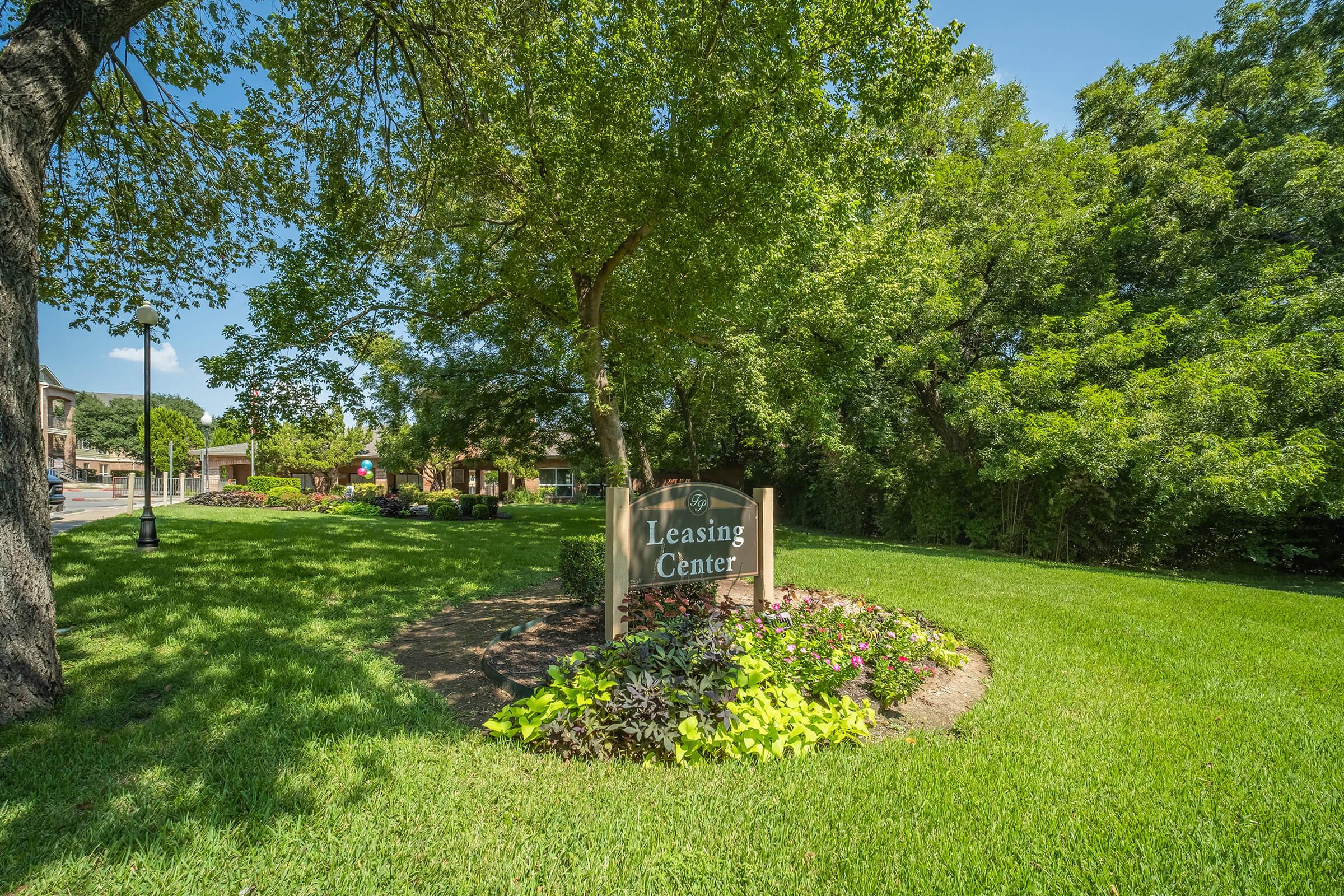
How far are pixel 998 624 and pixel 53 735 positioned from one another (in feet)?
24.3

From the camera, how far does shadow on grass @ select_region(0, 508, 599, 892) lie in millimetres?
2535

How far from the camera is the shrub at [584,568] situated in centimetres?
634

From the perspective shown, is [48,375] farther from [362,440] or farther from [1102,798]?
[1102,798]

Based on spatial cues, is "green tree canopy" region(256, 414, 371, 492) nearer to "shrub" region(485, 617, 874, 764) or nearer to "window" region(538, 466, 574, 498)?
"window" region(538, 466, 574, 498)

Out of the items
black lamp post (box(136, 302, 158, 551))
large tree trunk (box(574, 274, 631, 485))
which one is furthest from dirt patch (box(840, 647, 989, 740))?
black lamp post (box(136, 302, 158, 551))

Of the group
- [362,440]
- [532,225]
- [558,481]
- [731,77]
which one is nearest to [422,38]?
[532,225]

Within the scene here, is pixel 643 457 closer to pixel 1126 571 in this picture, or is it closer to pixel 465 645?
pixel 465 645

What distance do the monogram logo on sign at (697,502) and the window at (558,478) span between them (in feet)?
111

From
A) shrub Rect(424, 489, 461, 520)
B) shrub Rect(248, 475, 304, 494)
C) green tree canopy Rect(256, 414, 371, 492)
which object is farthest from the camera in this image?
green tree canopy Rect(256, 414, 371, 492)

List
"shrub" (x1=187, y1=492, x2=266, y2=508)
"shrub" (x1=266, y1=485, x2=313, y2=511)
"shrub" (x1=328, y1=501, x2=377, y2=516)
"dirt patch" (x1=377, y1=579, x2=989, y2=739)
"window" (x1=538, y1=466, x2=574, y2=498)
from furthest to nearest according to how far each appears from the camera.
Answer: "window" (x1=538, y1=466, x2=574, y2=498), "shrub" (x1=187, y1=492, x2=266, y2=508), "shrub" (x1=266, y1=485, x2=313, y2=511), "shrub" (x1=328, y1=501, x2=377, y2=516), "dirt patch" (x1=377, y1=579, x2=989, y2=739)

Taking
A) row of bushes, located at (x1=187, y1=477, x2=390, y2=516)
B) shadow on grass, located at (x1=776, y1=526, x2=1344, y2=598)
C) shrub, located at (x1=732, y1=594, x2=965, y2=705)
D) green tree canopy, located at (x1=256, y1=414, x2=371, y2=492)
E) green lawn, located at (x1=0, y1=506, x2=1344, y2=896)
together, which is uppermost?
green tree canopy, located at (x1=256, y1=414, x2=371, y2=492)

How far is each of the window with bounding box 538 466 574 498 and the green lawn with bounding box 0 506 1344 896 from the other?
108ft

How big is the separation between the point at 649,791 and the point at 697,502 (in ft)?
7.90

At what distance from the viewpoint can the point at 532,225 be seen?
8.59m
